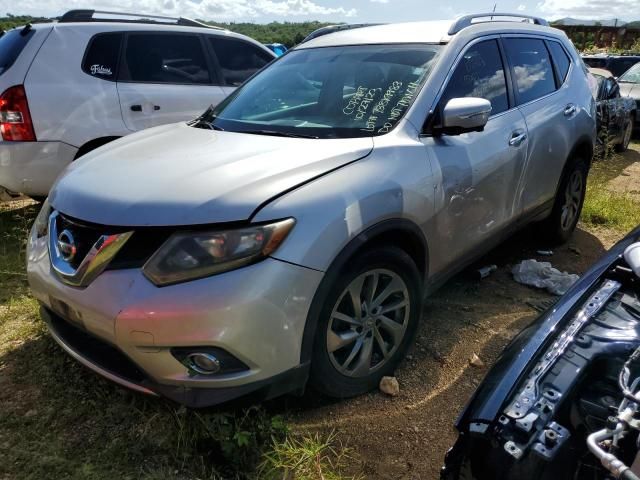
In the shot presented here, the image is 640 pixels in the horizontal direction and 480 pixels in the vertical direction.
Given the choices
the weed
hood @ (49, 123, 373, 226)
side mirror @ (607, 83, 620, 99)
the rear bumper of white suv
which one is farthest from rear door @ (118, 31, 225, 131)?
side mirror @ (607, 83, 620, 99)

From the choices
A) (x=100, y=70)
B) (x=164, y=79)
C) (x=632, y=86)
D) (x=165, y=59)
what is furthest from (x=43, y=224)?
(x=632, y=86)

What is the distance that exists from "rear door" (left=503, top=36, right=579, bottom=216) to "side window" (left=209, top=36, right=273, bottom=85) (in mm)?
3102

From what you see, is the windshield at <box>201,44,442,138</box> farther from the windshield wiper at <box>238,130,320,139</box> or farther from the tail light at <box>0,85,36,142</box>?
the tail light at <box>0,85,36,142</box>

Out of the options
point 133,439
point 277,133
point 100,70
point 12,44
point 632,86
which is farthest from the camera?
point 632,86

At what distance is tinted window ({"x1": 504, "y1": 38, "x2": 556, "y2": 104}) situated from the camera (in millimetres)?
3742

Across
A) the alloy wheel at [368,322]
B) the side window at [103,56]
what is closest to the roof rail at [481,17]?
the alloy wheel at [368,322]

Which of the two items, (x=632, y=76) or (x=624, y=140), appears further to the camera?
(x=632, y=76)

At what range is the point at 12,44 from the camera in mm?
4578

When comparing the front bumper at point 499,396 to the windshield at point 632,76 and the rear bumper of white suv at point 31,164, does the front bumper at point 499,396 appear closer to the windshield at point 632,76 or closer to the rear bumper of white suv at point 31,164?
the rear bumper of white suv at point 31,164

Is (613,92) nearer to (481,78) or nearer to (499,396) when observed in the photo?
(481,78)

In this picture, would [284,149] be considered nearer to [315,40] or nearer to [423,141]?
[423,141]

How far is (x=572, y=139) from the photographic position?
4.29 m

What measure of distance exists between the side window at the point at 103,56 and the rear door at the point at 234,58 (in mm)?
1049

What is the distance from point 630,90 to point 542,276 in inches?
355
